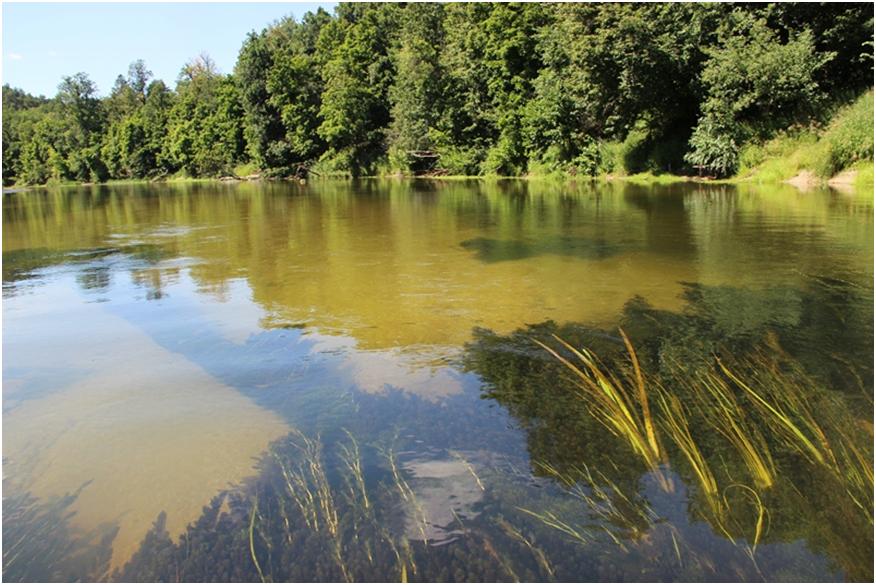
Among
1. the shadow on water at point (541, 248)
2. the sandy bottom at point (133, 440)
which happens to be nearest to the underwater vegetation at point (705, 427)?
the sandy bottom at point (133, 440)

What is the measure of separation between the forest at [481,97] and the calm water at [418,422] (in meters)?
17.7

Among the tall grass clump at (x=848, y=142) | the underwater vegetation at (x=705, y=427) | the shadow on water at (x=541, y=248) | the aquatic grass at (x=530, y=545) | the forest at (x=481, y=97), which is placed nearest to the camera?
the aquatic grass at (x=530, y=545)

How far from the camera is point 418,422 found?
5.04 m

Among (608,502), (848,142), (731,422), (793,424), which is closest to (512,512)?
(608,502)

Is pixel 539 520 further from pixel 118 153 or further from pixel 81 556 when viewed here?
pixel 118 153

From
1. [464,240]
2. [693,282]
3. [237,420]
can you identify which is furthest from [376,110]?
[237,420]

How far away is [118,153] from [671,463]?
89.6 meters

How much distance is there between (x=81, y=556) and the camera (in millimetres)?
3627

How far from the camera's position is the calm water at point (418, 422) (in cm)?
349

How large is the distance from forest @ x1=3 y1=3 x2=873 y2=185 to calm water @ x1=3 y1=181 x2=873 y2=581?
17662 mm

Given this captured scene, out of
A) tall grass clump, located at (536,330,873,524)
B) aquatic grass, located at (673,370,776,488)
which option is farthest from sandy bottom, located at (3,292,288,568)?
aquatic grass, located at (673,370,776,488)

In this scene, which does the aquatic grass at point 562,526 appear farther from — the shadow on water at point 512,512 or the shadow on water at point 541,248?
the shadow on water at point 541,248

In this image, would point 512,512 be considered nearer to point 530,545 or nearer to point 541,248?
point 530,545

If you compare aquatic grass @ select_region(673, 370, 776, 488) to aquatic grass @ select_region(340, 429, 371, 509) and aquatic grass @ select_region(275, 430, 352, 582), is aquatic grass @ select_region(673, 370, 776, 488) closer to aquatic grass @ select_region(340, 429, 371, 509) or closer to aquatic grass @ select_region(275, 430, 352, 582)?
aquatic grass @ select_region(340, 429, 371, 509)
